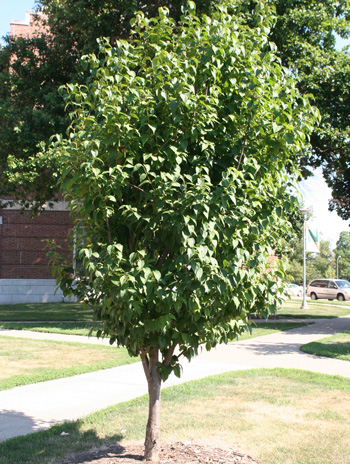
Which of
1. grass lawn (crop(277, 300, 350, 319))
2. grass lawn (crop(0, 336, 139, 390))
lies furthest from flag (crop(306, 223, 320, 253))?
grass lawn (crop(0, 336, 139, 390))

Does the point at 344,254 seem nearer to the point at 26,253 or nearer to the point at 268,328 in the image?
the point at 26,253

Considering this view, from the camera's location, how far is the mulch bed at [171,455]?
4.44 metres

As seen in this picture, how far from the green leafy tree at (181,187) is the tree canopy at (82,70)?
10.5m

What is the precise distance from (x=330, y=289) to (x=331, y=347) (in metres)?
29.7

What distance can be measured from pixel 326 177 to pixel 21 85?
1202 centimetres

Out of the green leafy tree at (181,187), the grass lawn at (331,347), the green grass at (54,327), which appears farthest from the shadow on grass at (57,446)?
the green grass at (54,327)

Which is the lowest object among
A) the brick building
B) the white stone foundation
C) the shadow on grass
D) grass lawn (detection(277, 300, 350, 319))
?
the shadow on grass

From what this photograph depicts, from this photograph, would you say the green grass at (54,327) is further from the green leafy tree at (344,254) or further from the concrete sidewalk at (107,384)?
the green leafy tree at (344,254)

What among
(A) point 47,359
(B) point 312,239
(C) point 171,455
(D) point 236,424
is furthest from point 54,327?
(B) point 312,239

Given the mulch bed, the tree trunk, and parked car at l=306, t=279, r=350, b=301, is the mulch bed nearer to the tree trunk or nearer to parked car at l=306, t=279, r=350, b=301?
the tree trunk

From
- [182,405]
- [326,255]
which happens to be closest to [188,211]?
[182,405]

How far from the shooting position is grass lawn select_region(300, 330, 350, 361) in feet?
34.7

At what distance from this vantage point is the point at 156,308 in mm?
3730

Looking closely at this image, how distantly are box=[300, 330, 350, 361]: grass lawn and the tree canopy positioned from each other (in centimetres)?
656
